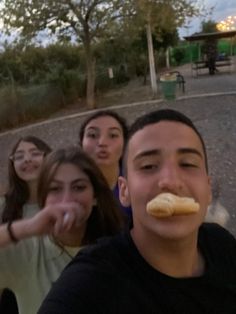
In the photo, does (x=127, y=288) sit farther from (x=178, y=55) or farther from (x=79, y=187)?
(x=178, y=55)

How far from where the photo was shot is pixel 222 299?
124 cm

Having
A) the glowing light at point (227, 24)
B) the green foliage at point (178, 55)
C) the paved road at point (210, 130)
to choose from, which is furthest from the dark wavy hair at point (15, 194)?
the glowing light at point (227, 24)

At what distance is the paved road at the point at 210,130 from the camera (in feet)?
24.2

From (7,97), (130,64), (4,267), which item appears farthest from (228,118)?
(130,64)

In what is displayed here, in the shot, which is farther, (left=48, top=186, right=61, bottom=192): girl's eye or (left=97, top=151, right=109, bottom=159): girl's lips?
(left=97, top=151, right=109, bottom=159): girl's lips

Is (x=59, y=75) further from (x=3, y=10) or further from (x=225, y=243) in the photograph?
(x=225, y=243)

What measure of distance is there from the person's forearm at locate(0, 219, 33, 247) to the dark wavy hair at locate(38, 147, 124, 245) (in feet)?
1.00

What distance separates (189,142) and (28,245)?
0.72 meters

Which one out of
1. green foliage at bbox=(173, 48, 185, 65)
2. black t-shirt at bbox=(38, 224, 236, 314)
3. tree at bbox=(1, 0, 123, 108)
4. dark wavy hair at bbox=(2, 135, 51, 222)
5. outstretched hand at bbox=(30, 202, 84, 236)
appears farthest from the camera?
green foliage at bbox=(173, 48, 185, 65)

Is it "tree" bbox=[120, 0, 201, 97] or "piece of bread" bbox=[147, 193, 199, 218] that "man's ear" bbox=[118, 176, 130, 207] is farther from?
"tree" bbox=[120, 0, 201, 97]

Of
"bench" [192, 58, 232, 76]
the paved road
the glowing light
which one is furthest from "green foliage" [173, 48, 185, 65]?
the paved road

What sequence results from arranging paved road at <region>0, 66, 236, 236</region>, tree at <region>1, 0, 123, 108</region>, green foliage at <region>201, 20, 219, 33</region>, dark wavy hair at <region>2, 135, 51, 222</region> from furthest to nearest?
green foliage at <region>201, 20, 219, 33</region> < tree at <region>1, 0, 123, 108</region> < paved road at <region>0, 66, 236, 236</region> < dark wavy hair at <region>2, 135, 51, 222</region>

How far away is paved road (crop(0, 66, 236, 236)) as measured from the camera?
290 inches

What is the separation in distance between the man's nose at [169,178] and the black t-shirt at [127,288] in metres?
0.18
